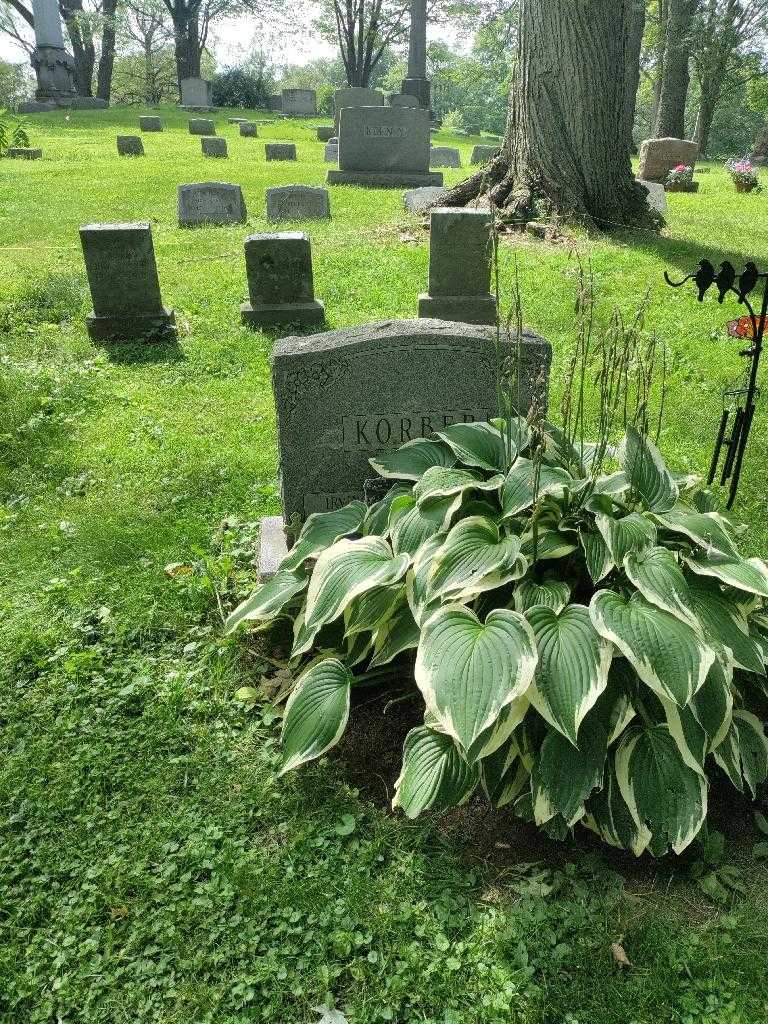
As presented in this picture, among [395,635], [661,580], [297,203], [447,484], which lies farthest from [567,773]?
[297,203]

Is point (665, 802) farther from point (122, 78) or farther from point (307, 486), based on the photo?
point (122, 78)

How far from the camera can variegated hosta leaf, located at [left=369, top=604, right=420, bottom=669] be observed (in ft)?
8.89

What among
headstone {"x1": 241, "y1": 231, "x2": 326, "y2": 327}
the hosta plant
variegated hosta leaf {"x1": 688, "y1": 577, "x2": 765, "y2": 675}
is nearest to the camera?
the hosta plant

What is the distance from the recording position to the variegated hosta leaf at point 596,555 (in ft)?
8.13

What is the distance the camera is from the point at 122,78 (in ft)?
171

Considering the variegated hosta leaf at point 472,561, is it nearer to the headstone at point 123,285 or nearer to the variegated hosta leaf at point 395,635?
the variegated hosta leaf at point 395,635

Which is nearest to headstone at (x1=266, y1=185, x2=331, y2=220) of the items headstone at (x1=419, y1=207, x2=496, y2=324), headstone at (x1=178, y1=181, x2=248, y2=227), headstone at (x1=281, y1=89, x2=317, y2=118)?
headstone at (x1=178, y1=181, x2=248, y2=227)

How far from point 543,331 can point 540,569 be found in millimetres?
4799

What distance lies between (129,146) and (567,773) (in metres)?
21.3

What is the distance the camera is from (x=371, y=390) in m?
3.41

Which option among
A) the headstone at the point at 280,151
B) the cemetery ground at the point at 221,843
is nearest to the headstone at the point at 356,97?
the headstone at the point at 280,151

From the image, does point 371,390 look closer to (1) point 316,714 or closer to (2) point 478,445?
(2) point 478,445

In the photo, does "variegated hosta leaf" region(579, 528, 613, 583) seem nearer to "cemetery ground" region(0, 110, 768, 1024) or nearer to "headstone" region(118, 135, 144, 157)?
"cemetery ground" region(0, 110, 768, 1024)

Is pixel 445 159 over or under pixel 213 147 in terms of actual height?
under
